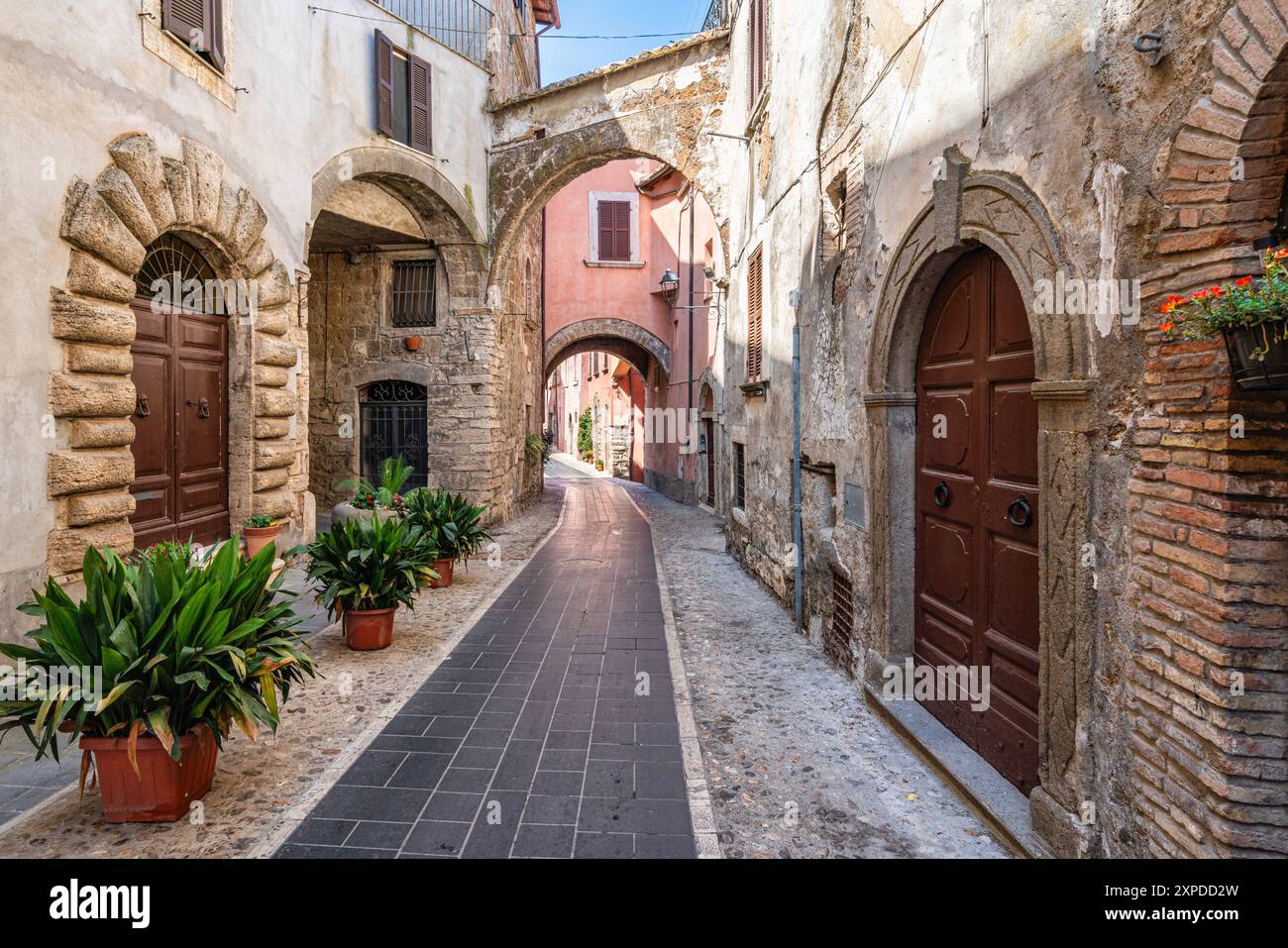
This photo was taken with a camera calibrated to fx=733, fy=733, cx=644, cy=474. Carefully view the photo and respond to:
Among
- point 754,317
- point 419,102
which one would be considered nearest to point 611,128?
point 419,102

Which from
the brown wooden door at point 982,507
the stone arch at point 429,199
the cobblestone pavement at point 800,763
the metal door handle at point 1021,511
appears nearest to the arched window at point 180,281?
the stone arch at point 429,199

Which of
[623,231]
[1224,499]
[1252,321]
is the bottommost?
[1224,499]

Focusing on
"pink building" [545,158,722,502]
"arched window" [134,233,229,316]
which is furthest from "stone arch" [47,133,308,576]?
"pink building" [545,158,722,502]

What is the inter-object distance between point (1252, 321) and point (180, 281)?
7.76 metres

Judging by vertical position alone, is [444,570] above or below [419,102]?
below

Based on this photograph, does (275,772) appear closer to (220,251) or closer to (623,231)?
(220,251)

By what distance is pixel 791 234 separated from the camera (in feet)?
24.7

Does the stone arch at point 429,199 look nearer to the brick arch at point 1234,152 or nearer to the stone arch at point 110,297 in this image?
the stone arch at point 110,297

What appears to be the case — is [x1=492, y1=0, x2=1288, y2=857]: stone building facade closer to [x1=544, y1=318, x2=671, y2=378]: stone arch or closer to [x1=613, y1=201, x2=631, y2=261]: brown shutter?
[x1=544, y1=318, x2=671, y2=378]: stone arch

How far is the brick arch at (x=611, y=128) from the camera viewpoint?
1230 cm

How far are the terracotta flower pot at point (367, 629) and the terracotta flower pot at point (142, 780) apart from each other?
258 cm

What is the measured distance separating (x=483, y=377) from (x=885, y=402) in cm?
907

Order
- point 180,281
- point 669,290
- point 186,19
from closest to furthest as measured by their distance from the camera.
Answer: point 186,19
point 180,281
point 669,290

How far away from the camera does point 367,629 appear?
5.86m
